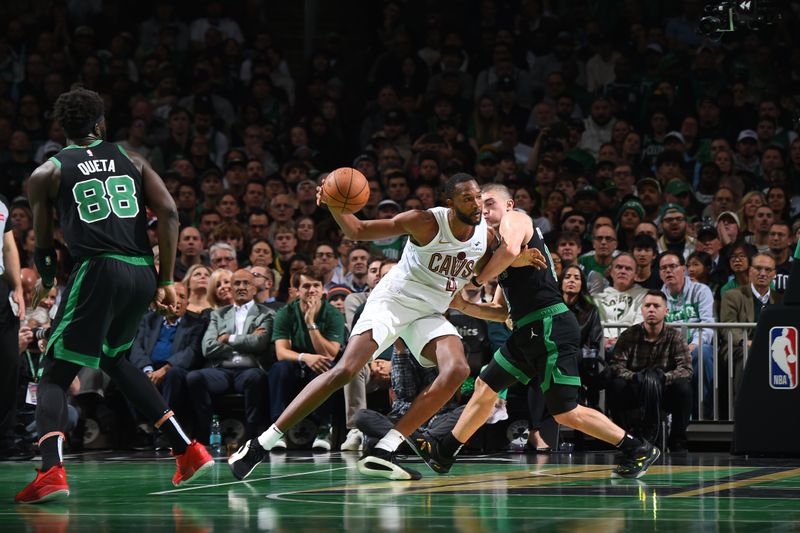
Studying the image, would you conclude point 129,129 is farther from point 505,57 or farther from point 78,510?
point 78,510

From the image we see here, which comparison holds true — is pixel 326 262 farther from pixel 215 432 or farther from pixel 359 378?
pixel 215 432

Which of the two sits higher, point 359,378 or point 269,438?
point 359,378

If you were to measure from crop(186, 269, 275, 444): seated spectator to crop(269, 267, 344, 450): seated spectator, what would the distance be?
0.15 m

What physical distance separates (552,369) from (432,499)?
1.63 metres

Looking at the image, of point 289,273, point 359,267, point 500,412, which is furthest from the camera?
point 289,273

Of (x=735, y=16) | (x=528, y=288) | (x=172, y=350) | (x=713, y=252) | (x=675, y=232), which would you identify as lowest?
(x=172, y=350)

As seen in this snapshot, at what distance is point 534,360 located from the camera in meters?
8.58

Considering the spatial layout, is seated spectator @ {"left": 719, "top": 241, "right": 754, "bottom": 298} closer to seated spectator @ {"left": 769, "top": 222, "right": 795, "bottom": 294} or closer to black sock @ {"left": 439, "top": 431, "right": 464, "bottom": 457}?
seated spectator @ {"left": 769, "top": 222, "right": 795, "bottom": 294}

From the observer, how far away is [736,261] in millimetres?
12547

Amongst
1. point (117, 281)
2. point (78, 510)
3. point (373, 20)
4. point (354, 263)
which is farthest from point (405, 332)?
point (373, 20)

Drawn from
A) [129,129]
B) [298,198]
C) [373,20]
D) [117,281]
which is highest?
[373,20]

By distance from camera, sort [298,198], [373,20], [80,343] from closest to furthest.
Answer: [80,343], [298,198], [373,20]

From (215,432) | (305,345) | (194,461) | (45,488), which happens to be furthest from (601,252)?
(45,488)

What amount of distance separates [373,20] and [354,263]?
25.4 feet
